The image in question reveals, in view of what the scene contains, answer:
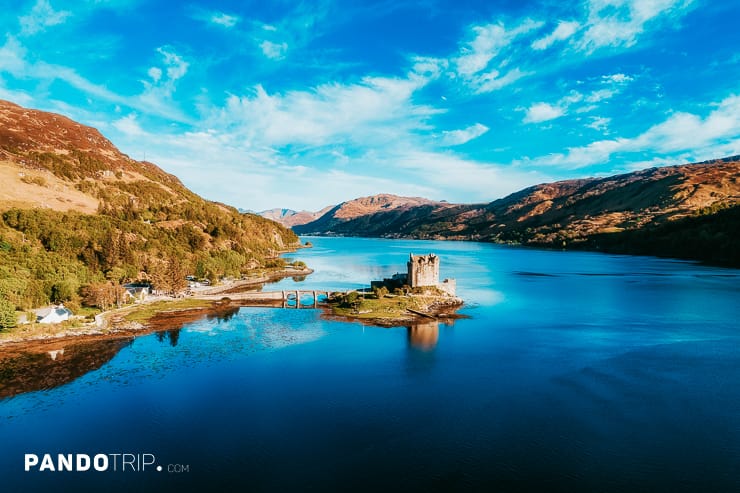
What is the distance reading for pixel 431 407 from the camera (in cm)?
4053

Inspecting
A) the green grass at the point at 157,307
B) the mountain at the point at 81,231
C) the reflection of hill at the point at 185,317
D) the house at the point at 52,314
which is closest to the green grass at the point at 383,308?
the reflection of hill at the point at 185,317

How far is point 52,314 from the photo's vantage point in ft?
218

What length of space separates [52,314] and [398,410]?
193ft

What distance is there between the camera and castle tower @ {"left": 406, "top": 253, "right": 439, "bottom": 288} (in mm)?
94438

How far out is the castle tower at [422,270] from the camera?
310 feet

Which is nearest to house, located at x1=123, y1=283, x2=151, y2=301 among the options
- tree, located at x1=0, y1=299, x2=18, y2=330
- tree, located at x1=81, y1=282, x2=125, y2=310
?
tree, located at x1=81, y1=282, x2=125, y2=310

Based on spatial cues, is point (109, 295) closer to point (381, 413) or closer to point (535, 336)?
point (381, 413)

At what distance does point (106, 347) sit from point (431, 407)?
45.6 m

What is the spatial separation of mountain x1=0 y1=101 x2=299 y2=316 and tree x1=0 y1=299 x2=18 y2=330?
3637mm

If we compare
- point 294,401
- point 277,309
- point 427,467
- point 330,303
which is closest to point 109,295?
point 277,309

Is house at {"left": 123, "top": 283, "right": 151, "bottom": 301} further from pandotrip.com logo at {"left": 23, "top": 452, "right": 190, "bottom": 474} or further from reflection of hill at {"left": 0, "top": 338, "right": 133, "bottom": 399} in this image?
pandotrip.com logo at {"left": 23, "top": 452, "right": 190, "bottom": 474}

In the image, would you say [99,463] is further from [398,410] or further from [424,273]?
[424,273]

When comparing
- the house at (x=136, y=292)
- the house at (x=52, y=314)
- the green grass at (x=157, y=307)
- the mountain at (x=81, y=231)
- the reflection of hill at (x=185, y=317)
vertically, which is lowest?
the reflection of hill at (x=185, y=317)

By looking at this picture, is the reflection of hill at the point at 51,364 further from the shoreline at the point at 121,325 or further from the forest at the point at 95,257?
the forest at the point at 95,257
